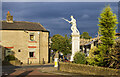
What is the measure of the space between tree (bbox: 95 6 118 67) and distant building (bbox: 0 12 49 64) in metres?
19.3

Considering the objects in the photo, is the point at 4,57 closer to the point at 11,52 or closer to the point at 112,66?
the point at 11,52

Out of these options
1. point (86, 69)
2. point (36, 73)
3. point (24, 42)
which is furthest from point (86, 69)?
point (24, 42)

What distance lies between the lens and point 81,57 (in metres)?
21.0

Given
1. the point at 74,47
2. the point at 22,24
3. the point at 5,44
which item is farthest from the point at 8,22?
the point at 74,47

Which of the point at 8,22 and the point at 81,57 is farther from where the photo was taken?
the point at 8,22

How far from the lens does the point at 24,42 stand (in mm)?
36000

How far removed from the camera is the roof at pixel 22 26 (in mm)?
35656

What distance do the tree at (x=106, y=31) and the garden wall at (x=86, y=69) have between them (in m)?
1.29

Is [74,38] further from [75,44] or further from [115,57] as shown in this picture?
[115,57]

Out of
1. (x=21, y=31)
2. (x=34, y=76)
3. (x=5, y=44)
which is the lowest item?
(x=34, y=76)

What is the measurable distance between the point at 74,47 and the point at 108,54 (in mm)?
8213

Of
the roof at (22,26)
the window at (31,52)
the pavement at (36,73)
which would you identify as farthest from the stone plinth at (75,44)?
the roof at (22,26)

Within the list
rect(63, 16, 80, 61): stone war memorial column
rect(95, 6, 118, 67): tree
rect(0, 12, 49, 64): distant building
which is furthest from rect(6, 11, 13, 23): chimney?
rect(95, 6, 118, 67): tree

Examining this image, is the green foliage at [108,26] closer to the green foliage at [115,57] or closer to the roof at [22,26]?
the green foliage at [115,57]
